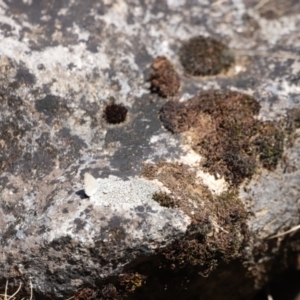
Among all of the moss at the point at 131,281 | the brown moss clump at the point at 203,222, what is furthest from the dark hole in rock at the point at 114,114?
the moss at the point at 131,281

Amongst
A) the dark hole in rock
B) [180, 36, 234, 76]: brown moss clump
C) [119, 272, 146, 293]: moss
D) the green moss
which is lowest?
[119, 272, 146, 293]: moss

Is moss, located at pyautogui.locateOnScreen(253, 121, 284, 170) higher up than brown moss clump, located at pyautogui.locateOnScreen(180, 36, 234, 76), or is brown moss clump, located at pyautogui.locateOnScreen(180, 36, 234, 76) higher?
brown moss clump, located at pyautogui.locateOnScreen(180, 36, 234, 76)

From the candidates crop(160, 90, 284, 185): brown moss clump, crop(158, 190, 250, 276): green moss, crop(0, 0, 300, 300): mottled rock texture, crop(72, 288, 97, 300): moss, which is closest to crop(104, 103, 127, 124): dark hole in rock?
crop(0, 0, 300, 300): mottled rock texture

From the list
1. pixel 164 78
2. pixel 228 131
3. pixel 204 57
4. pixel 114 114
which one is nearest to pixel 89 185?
pixel 114 114

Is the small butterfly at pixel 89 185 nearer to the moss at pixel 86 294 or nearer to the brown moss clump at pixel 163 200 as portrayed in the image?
the brown moss clump at pixel 163 200

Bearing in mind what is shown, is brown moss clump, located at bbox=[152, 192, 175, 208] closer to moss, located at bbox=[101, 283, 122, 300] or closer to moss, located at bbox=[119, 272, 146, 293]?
Result: moss, located at bbox=[119, 272, 146, 293]

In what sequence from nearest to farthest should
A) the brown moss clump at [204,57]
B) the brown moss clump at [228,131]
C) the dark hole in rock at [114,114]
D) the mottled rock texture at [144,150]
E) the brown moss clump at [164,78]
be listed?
the mottled rock texture at [144,150]
the brown moss clump at [228,131]
the dark hole in rock at [114,114]
the brown moss clump at [164,78]
the brown moss clump at [204,57]
